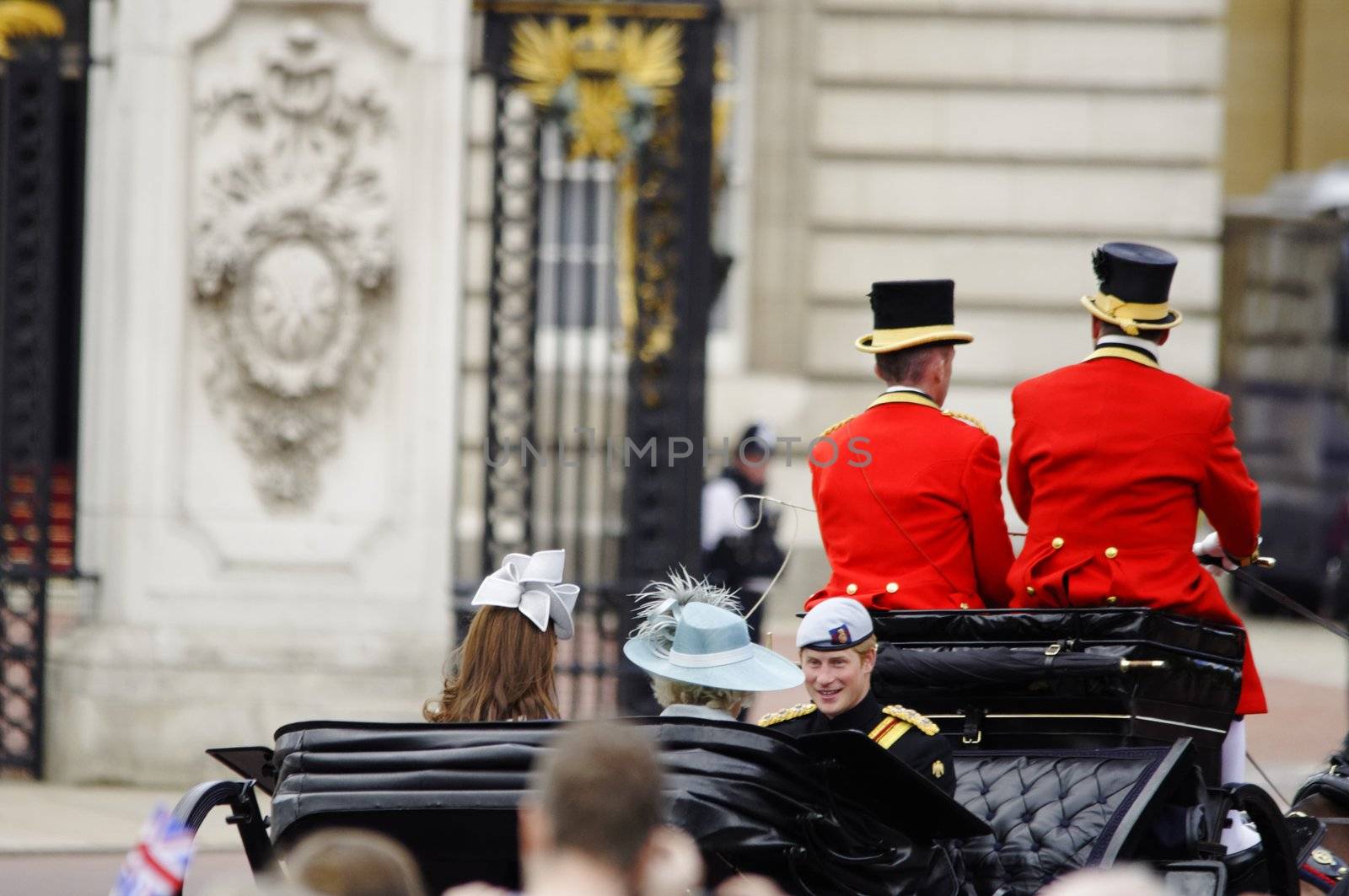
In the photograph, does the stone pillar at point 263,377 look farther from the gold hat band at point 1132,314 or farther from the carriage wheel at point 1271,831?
the carriage wheel at point 1271,831

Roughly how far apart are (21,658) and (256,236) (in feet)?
7.69

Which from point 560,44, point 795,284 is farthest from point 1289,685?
point 560,44

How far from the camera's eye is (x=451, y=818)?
4328 millimetres

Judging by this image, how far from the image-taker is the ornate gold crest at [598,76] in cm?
1015

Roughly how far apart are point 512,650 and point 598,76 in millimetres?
5928

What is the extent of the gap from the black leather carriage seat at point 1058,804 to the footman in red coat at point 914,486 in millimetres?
556

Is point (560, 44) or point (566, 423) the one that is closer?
point (560, 44)

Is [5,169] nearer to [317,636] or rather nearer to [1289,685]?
[317,636]

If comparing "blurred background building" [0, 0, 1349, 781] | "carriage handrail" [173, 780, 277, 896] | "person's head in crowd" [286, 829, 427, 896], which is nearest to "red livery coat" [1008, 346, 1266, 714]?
"carriage handrail" [173, 780, 277, 896]

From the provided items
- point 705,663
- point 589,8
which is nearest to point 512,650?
point 705,663

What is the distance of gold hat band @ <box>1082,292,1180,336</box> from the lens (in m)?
5.51

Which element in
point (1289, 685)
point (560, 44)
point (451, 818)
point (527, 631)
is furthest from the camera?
point (1289, 685)

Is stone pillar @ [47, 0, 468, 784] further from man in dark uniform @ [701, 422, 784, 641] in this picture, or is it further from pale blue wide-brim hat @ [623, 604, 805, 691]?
pale blue wide-brim hat @ [623, 604, 805, 691]

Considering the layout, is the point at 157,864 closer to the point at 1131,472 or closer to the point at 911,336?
the point at 911,336
